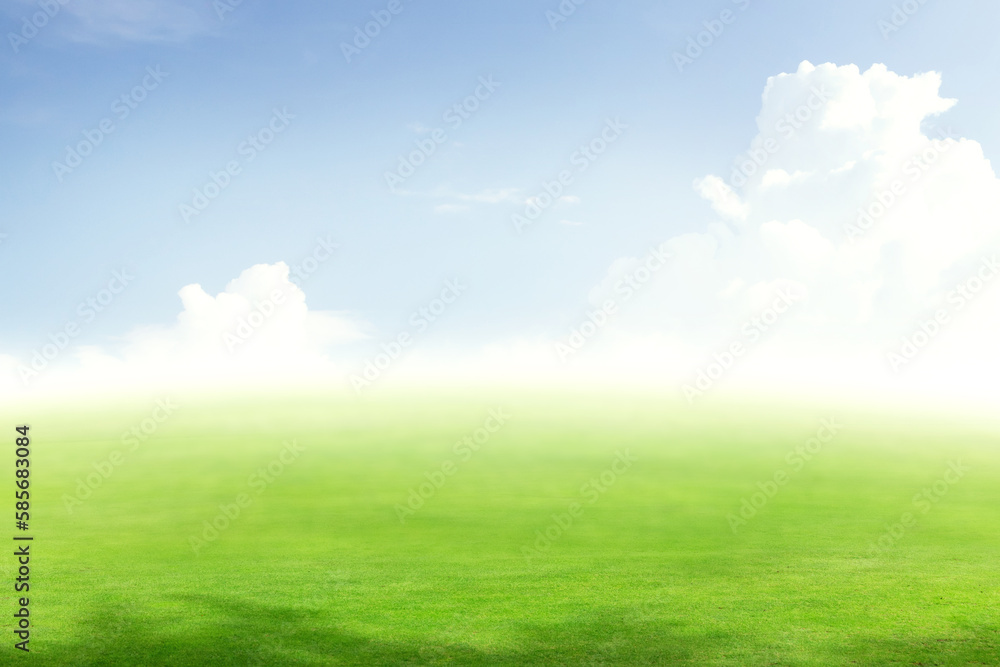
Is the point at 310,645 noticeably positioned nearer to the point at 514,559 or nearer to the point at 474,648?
the point at 474,648

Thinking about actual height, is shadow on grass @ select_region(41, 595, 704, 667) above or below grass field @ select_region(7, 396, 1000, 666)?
below

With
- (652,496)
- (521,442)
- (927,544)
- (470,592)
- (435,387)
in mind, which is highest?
(435,387)

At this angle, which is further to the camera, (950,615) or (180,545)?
(180,545)

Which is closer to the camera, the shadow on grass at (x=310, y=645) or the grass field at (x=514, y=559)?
the shadow on grass at (x=310, y=645)

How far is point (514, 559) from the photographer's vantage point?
2108cm

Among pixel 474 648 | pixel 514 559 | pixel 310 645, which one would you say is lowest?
pixel 474 648

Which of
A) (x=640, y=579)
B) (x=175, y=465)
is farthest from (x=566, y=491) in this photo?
(x=175, y=465)

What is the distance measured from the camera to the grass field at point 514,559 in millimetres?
14844

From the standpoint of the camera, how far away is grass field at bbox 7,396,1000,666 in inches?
584

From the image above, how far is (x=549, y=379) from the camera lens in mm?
92625

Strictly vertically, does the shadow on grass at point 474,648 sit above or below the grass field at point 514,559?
below

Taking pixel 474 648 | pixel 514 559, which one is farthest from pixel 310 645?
pixel 514 559

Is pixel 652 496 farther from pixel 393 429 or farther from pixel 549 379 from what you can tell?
pixel 549 379

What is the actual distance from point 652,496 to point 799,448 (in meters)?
21.8
